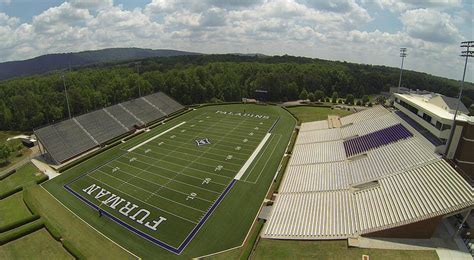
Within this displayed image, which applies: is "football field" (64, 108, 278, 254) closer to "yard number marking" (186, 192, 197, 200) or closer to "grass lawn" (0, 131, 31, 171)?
"yard number marking" (186, 192, 197, 200)

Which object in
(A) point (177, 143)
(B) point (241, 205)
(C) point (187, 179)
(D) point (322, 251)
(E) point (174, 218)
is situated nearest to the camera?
(D) point (322, 251)

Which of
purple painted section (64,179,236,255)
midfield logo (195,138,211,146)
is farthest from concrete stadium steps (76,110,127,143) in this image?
purple painted section (64,179,236,255)

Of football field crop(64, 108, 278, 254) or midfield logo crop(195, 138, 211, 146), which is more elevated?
midfield logo crop(195, 138, 211, 146)

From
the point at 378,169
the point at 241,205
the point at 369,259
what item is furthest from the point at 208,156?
the point at 369,259

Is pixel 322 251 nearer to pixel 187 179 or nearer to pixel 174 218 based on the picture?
pixel 174 218

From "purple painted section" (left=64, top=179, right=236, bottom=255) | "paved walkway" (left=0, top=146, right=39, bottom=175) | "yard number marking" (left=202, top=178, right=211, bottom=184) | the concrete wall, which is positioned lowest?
"paved walkway" (left=0, top=146, right=39, bottom=175)

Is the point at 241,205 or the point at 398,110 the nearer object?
the point at 241,205
